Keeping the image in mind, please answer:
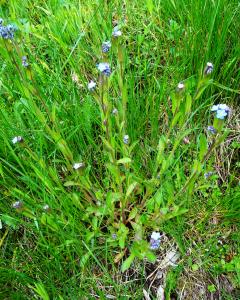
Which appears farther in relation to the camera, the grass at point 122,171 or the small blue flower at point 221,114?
the grass at point 122,171

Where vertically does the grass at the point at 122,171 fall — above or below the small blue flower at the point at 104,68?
below

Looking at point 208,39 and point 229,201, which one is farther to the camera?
point 208,39

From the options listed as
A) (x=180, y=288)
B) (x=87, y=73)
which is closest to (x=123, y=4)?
(x=87, y=73)

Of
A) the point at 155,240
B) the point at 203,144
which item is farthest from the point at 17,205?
the point at 203,144

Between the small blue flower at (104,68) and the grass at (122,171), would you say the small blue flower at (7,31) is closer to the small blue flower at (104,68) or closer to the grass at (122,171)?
the grass at (122,171)

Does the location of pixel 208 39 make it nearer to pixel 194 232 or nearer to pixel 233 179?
pixel 233 179

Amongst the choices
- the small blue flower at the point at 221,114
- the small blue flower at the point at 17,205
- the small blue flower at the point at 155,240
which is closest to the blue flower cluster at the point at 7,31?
the small blue flower at the point at 17,205

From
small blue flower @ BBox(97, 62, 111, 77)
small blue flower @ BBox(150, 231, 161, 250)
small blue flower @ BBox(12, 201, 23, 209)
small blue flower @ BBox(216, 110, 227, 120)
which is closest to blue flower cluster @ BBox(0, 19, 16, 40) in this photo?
small blue flower @ BBox(97, 62, 111, 77)

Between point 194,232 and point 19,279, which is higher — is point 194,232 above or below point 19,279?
below

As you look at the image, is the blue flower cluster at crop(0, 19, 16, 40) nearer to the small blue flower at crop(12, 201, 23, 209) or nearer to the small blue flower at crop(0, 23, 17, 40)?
the small blue flower at crop(0, 23, 17, 40)
